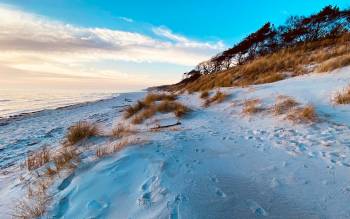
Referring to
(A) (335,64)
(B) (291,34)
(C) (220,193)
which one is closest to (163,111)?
(A) (335,64)

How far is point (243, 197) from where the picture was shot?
133 inches

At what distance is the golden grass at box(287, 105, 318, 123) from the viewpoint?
6.07m

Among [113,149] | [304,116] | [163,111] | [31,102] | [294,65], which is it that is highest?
[294,65]

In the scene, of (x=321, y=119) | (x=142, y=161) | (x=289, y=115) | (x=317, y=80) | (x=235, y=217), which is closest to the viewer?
(x=235, y=217)

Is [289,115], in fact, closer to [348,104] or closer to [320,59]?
[348,104]

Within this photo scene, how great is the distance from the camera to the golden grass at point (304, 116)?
6.07 metres

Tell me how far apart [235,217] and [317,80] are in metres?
7.54

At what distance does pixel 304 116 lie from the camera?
6.21 m

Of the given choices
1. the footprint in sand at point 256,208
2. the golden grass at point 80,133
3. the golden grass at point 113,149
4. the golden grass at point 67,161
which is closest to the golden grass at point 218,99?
the golden grass at point 80,133

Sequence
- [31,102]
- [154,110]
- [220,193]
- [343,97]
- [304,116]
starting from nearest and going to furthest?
[220,193], [304,116], [343,97], [154,110], [31,102]

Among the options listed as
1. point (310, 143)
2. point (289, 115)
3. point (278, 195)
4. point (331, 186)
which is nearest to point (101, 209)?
point (278, 195)

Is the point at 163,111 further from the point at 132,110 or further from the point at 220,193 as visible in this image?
the point at 220,193

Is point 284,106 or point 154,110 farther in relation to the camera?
point 154,110

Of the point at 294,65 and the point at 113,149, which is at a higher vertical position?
the point at 294,65
